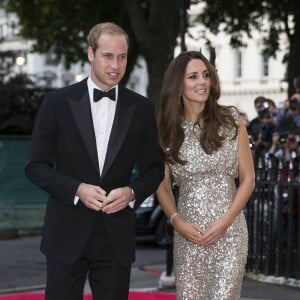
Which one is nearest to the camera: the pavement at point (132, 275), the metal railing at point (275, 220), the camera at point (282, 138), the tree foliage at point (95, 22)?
the pavement at point (132, 275)

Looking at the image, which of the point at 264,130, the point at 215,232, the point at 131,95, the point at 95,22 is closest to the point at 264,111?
the point at 264,130

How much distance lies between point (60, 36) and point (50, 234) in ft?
75.2

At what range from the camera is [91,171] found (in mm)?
4297

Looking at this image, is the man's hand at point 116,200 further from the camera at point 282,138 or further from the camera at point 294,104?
the camera at point 294,104

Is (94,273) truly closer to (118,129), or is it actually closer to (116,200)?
(116,200)

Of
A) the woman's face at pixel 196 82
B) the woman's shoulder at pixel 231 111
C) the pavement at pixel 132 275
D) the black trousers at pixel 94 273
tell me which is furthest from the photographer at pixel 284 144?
the black trousers at pixel 94 273

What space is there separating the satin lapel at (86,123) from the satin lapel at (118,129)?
2.5 inches

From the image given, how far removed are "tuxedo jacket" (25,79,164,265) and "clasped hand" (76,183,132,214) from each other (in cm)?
6

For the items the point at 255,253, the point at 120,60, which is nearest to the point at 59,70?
the point at 255,253

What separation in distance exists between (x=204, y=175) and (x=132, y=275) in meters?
5.68

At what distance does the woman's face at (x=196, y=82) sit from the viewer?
4.84 meters

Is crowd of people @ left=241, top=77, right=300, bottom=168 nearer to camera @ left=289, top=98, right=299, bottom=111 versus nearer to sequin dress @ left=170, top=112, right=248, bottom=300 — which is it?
camera @ left=289, top=98, right=299, bottom=111

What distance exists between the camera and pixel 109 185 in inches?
170

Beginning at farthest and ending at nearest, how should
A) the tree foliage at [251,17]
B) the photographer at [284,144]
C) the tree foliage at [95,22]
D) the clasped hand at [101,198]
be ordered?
the tree foliage at [251,17] < the tree foliage at [95,22] < the photographer at [284,144] < the clasped hand at [101,198]
